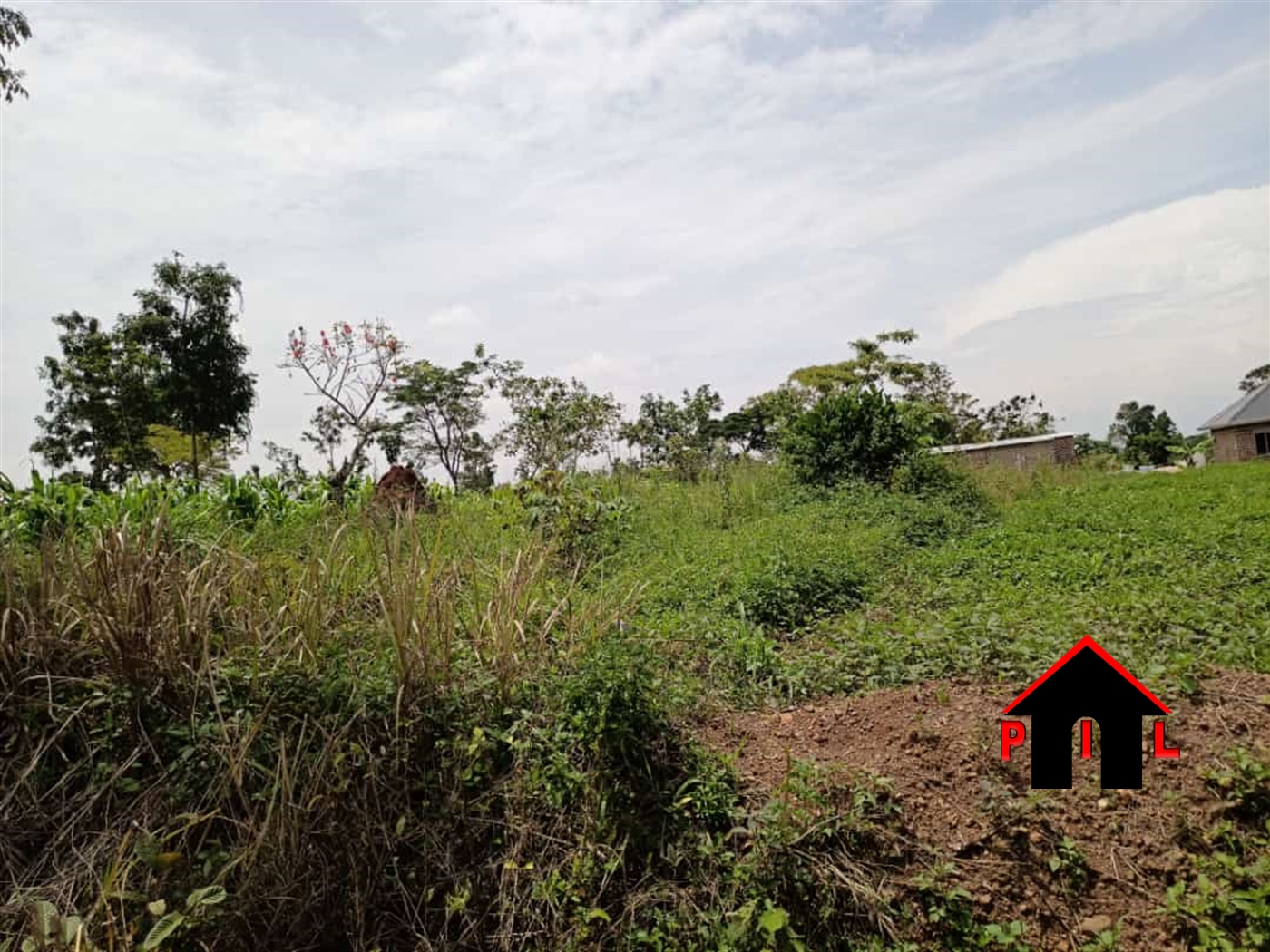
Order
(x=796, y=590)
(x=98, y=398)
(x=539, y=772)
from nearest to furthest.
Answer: (x=539, y=772) < (x=796, y=590) < (x=98, y=398)

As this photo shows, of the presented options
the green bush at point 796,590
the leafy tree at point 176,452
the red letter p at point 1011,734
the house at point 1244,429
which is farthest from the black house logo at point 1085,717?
the house at point 1244,429

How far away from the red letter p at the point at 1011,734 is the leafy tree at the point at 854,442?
6.58 meters

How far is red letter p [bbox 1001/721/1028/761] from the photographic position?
228cm

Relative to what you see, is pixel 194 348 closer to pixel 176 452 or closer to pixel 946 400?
pixel 176 452

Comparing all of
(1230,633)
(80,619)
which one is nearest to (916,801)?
(1230,633)

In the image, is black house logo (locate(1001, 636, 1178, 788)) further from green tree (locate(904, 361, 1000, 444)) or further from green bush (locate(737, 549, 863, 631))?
green tree (locate(904, 361, 1000, 444))

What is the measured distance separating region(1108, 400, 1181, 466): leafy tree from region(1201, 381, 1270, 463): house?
3.22 m

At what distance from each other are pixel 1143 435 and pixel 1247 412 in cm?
1075

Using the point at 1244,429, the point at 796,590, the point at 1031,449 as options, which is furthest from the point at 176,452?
the point at 1244,429

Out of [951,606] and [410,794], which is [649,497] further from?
[410,794]

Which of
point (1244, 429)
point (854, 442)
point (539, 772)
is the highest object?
point (1244, 429)

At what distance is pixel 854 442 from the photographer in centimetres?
→ 890

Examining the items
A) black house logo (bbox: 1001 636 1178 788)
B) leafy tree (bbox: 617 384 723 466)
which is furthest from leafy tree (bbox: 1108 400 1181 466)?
black house logo (bbox: 1001 636 1178 788)

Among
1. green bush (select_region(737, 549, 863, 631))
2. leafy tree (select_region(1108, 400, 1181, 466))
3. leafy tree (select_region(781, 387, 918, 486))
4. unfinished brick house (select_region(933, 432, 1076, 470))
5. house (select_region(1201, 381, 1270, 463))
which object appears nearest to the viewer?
green bush (select_region(737, 549, 863, 631))
